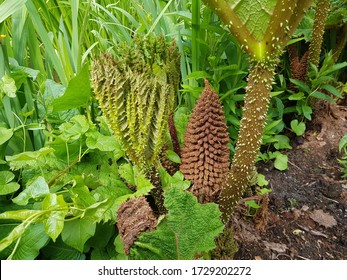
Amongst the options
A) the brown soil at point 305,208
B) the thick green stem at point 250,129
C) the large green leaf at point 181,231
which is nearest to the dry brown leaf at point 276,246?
the brown soil at point 305,208

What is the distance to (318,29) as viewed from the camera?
178 centimetres

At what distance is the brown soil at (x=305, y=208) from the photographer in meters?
1.42

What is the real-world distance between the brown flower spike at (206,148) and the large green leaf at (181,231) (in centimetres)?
19

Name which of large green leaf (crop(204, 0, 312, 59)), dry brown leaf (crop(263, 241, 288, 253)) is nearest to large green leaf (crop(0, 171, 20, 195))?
large green leaf (crop(204, 0, 312, 59))

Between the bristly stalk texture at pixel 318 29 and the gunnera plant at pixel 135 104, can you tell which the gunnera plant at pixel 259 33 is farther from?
the bristly stalk texture at pixel 318 29

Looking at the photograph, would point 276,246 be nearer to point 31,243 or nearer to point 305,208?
point 305,208

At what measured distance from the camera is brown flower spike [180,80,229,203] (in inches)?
43.3

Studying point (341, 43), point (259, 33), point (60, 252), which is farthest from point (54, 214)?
point (341, 43)

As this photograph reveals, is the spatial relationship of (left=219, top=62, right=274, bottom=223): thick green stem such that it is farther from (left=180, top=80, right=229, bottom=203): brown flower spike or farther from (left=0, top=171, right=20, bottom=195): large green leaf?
(left=0, top=171, right=20, bottom=195): large green leaf

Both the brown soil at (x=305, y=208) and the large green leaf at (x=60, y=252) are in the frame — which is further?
the brown soil at (x=305, y=208)

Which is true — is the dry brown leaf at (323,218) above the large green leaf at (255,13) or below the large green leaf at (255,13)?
below

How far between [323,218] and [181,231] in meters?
0.80
